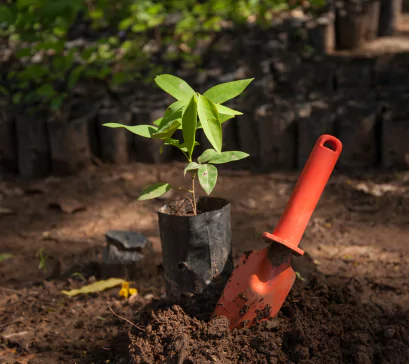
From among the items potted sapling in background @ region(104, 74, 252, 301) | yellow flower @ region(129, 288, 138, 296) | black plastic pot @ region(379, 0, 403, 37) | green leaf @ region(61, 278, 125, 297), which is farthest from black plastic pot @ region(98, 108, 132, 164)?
black plastic pot @ region(379, 0, 403, 37)

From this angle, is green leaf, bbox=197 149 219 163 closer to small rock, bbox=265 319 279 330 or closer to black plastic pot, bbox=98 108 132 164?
small rock, bbox=265 319 279 330

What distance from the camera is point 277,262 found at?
1.92m

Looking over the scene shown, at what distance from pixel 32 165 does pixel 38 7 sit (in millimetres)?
1241

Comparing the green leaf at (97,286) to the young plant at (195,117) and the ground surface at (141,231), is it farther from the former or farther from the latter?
the young plant at (195,117)

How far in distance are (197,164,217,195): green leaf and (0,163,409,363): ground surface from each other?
544 millimetres

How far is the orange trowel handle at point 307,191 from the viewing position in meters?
1.83

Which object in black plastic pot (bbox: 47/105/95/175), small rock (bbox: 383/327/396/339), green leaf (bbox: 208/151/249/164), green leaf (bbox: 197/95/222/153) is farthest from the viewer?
black plastic pot (bbox: 47/105/95/175)

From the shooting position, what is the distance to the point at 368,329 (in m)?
1.94

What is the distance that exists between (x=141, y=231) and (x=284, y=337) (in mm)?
1615

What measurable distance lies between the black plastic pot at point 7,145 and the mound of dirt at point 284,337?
2788mm

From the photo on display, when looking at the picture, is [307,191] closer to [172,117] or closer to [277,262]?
[277,262]

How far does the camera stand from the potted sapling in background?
1.70 meters

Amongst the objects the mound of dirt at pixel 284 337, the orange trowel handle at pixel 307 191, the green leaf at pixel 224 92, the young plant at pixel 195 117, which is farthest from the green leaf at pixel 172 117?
the mound of dirt at pixel 284 337

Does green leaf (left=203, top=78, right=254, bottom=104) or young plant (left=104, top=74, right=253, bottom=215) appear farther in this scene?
green leaf (left=203, top=78, right=254, bottom=104)
